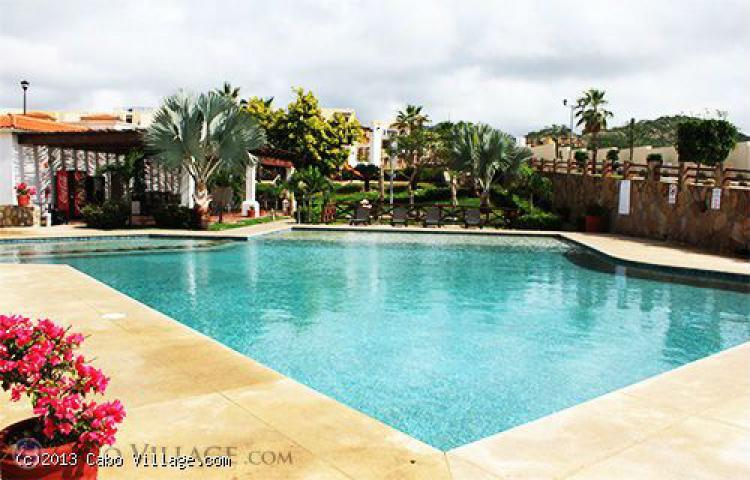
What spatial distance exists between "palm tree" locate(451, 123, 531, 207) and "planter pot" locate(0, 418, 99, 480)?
31345mm

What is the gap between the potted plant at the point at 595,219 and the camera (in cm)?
2605

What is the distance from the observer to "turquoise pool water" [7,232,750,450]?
662 centimetres

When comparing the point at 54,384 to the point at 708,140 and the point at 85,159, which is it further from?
the point at 708,140

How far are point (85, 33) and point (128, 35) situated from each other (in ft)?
4.28

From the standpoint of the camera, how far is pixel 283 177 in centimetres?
3959

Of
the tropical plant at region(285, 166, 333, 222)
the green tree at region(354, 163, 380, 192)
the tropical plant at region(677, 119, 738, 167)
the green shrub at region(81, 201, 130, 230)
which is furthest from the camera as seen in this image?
the green tree at region(354, 163, 380, 192)

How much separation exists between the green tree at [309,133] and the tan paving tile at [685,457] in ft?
132

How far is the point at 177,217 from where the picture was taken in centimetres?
2494

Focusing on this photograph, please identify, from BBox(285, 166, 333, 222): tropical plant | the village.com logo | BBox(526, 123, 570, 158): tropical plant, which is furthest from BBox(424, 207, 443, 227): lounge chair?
BBox(526, 123, 570, 158): tropical plant

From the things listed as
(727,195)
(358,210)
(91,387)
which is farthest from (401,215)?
(91,387)

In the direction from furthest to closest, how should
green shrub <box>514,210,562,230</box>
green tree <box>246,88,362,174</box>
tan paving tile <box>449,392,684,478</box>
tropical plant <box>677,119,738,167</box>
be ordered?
1. green tree <box>246,88,362,174</box>
2. tropical plant <box>677,119,738,167</box>
3. green shrub <box>514,210,562,230</box>
4. tan paving tile <box>449,392,684,478</box>

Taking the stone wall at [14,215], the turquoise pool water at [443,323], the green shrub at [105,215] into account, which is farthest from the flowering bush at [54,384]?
the stone wall at [14,215]

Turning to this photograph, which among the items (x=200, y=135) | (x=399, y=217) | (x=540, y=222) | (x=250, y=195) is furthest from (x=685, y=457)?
(x=250, y=195)

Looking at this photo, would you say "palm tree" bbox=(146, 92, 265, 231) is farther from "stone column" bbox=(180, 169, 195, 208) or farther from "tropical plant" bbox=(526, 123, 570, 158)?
"tropical plant" bbox=(526, 123, 570, 158)
